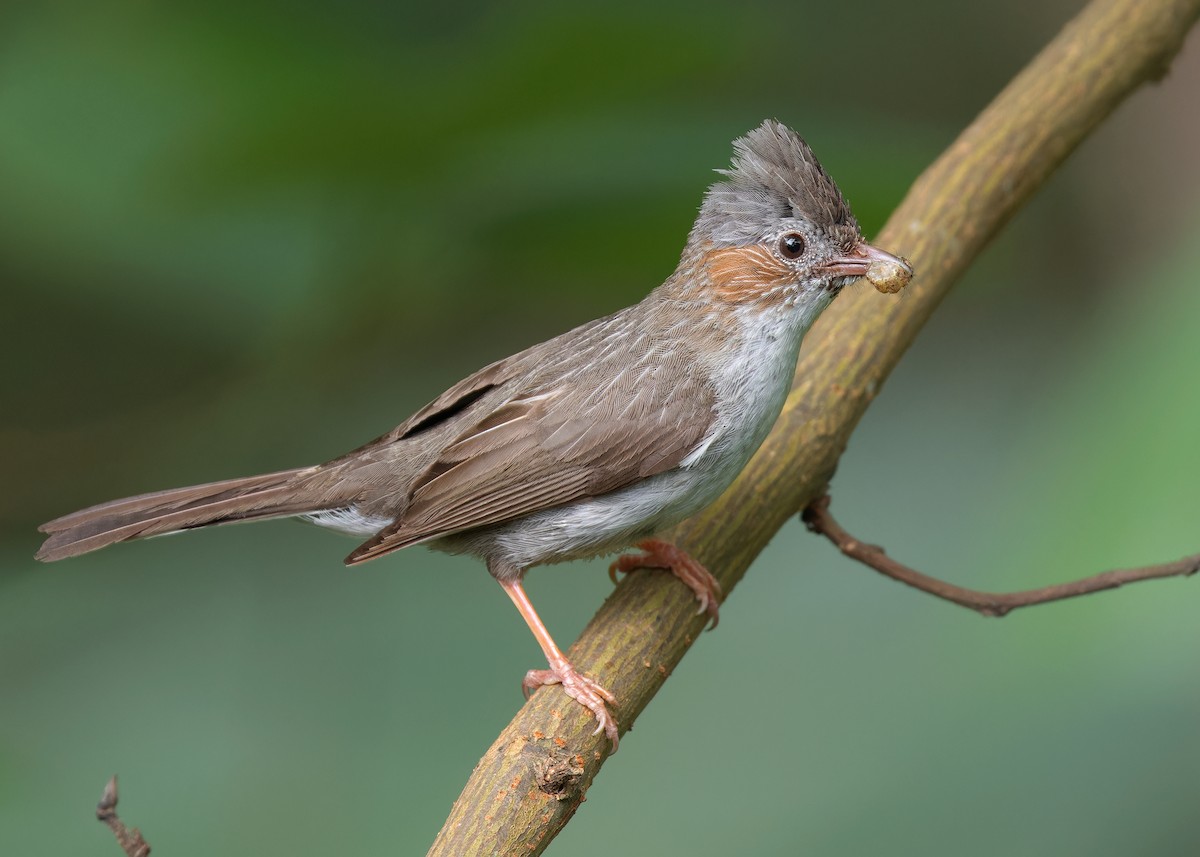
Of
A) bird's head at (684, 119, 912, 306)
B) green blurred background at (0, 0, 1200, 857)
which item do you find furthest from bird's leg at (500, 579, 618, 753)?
bird's head at (684, 119, 912, 306)

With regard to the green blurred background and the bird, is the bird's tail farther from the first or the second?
the green blurred background

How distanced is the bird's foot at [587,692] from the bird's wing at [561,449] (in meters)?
0.44

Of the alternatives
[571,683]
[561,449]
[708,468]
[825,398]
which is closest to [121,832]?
[571,683]

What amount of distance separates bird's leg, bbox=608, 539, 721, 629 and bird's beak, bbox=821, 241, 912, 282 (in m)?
0.85

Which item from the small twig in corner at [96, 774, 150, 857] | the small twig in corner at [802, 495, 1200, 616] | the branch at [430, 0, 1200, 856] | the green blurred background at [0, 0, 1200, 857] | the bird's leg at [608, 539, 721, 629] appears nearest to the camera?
the small twig in corner at [96, 774, 150, 857]

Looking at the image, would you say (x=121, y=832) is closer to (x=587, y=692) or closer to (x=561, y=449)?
(x=587, y=692)

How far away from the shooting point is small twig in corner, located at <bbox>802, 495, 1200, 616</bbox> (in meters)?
2.89

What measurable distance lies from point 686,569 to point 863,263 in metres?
0.92

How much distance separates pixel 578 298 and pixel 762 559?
57.3 inches

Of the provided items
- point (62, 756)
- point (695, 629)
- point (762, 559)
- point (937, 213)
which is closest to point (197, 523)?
point (62, 756)

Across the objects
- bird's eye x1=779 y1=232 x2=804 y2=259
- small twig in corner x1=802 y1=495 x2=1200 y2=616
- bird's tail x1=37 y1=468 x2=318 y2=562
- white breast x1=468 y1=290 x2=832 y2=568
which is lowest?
small twig in corner x1=802 y1=495 x2=1200 y2=616

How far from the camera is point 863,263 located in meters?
3.03

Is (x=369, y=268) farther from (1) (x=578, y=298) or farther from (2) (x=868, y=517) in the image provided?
(2) (x=868, y=517)

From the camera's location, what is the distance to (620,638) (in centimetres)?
294
